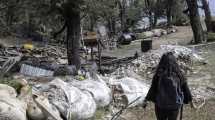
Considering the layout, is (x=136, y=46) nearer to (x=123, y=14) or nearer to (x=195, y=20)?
(x=195, y=20)

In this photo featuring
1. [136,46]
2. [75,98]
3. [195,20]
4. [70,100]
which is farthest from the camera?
[136,46]

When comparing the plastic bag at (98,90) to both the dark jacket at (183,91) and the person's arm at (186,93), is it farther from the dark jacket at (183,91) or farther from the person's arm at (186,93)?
the person's arm at (186,93)

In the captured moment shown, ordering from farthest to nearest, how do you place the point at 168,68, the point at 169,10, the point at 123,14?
the point at 169,10 → the point at 123,14 → the point at 168,68

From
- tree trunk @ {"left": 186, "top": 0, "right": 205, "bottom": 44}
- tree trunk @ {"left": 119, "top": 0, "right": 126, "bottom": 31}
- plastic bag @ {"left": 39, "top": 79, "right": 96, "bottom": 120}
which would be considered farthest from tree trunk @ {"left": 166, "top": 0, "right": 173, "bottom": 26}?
plastic bag @ {"left": 39, "top": 79, "right": 96, "bottom": 120}

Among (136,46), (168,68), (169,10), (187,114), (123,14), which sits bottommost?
(187,114)

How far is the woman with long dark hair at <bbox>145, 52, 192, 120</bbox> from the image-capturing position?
7020mm

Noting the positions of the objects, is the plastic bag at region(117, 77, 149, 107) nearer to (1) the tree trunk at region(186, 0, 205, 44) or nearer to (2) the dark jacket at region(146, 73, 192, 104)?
(2) the dark jacket at region(146, 73, 192, 104)

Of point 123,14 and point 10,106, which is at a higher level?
point 123,14

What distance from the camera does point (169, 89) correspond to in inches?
278

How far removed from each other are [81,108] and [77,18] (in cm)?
901

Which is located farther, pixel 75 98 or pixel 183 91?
pixel 75 98

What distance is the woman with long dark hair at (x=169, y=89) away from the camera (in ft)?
23.0

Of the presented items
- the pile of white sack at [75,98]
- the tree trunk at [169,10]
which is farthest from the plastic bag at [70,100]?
the tree trunk at [169,10]

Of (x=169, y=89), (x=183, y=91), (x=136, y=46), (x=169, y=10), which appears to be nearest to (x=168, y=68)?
(x=169, y=89)
